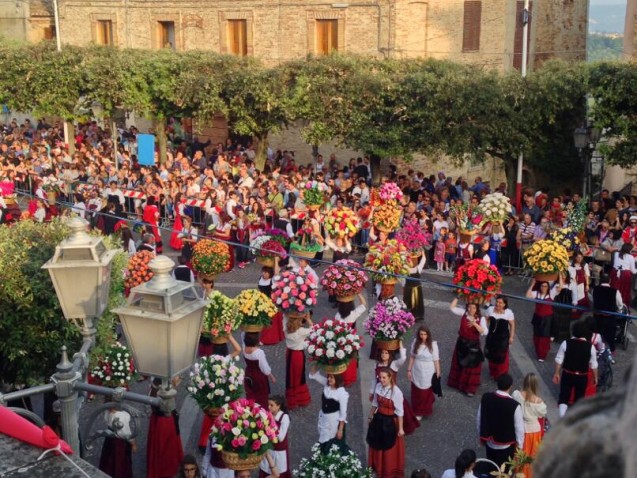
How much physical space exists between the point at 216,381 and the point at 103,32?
3057 centimetres

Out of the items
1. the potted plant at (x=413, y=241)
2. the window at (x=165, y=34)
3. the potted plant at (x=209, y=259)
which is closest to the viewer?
the potted plant at (x=209, y=259)

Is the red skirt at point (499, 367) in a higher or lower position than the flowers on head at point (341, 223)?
lower

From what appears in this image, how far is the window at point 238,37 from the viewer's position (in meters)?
33.6

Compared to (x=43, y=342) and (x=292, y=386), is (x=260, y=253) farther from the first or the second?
(x=43, y=342)

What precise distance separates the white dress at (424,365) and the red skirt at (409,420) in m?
0.40

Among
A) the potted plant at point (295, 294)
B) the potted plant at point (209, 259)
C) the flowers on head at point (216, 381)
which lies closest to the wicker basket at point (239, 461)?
the flowers on head at point (216, 381)

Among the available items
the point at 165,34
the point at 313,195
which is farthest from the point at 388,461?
the point at 165,34

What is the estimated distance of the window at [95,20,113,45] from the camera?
120 ft

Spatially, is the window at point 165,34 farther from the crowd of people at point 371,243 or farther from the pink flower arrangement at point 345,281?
the pink flower arrangement at point 345,281

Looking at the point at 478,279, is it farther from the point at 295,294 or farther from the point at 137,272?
the point at 137,272

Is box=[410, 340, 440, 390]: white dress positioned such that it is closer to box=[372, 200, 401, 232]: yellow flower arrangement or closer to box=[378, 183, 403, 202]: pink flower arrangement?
box=[372, 200, 401, 232]: yellow flower arrangement

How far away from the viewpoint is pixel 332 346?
33.8ft

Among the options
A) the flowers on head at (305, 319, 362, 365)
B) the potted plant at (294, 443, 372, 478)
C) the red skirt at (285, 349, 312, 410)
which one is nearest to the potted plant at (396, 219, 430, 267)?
the red skirt at (285, 349, 312, 410)

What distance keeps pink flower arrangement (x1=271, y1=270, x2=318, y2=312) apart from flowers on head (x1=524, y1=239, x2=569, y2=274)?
3.56 m
